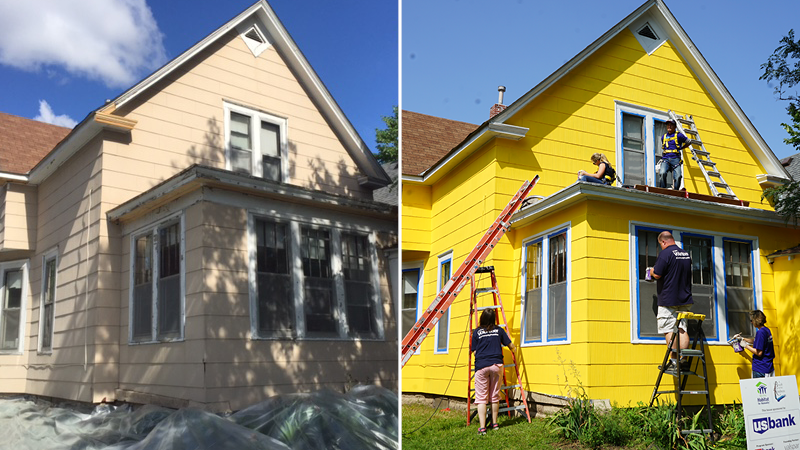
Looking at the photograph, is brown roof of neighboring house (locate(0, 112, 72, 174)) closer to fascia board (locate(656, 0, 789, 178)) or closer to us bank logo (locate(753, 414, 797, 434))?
us bank logo (locate(753, 414, 797, 434))

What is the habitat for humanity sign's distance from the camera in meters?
6.10

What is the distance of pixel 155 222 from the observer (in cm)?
123

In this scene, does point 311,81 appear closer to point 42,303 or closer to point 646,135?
point 42,303

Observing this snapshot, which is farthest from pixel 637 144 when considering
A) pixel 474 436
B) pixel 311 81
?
pixel 311 81

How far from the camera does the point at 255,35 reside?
149cm

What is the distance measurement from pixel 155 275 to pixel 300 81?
0.57 meters

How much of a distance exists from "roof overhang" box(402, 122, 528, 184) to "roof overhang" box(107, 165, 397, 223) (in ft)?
23.8

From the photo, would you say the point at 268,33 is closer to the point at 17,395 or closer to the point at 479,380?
the point at 17,395

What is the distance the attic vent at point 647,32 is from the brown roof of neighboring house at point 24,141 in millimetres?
10031

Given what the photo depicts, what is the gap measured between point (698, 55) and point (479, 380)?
6410 millimetres

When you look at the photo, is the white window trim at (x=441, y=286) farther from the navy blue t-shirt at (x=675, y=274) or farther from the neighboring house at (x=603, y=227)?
the navy blue t-shirt at (x=675, y=274)

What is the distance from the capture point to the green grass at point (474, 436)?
A: 6.43 meters

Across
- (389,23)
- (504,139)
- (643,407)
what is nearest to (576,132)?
(504,139)

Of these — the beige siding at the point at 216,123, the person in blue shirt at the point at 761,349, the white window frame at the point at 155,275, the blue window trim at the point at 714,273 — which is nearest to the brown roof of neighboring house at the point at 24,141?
the beige siding at the point at 216,123
